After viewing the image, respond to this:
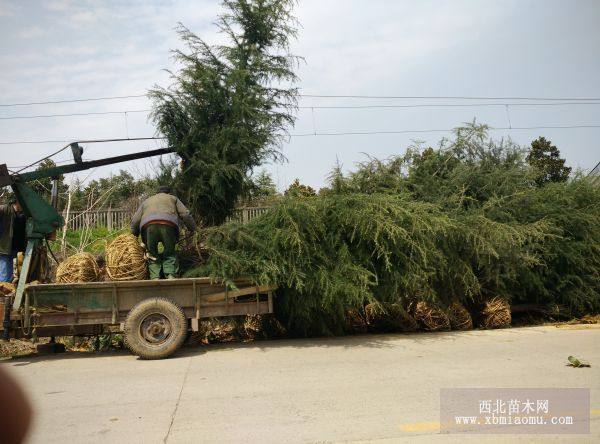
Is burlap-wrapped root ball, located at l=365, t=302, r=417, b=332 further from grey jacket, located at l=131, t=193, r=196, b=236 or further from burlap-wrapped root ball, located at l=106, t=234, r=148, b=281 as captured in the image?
burlap-wrapped root ball, located at l=106, t=234, r=148, b=281

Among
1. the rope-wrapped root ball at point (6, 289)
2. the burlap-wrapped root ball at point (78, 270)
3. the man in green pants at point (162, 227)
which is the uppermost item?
the man in green pants at point (162, 227)

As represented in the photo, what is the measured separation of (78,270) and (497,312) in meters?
7.22

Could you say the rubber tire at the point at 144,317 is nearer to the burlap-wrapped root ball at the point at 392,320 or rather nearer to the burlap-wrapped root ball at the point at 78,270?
the burlap-wrapped root ball at the point at 78,270

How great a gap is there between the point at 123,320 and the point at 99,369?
790 millimetres

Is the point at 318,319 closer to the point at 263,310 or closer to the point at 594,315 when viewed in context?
the point at 263,310

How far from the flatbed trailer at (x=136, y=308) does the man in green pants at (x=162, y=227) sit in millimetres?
430

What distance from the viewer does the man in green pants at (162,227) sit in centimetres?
764

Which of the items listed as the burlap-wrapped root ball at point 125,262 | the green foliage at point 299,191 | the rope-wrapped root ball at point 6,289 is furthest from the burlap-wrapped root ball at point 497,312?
the rope-wrapped root ball at point 6,289

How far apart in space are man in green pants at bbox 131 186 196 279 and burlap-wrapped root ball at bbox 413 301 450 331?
4147mm

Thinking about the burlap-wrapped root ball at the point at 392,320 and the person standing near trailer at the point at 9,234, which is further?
the burlap-wrapped root ball at the point at 392,320

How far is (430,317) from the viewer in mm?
9055

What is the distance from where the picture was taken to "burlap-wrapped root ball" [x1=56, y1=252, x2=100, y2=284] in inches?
288

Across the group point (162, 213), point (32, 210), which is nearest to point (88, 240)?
point (32, 210)

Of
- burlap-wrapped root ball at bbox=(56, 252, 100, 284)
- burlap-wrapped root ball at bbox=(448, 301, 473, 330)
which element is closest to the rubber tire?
burlap-wrapped root ball at bbox=(56, 252, 100, 284)
